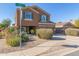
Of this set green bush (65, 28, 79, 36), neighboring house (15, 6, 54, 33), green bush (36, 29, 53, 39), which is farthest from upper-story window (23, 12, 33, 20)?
green bush (65, 28, 79, 36)

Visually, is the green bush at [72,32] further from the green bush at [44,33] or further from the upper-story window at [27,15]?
the upper-story window at [27,15]

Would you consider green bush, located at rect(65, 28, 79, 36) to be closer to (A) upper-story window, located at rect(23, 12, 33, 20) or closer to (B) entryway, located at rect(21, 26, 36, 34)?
(B) entryway, located at rect(21, 26, 36, 34)

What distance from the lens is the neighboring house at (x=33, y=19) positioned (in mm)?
9453

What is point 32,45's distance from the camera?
9.49 m

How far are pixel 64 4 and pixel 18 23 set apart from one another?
3.74 feet

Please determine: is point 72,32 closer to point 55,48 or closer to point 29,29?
point 55,48

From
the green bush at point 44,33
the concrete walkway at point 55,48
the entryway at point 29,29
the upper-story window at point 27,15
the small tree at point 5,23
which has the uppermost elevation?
the upper-story window at point 27,15

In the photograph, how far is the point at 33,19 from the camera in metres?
9.50

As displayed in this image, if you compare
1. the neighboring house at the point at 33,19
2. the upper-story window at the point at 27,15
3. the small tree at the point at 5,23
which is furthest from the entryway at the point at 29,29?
the small tree at the point at 5,23

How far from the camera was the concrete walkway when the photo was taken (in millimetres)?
9367

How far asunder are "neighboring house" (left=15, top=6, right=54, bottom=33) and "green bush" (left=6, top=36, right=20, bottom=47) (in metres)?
→ 0.27

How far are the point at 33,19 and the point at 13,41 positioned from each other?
27.0 inches

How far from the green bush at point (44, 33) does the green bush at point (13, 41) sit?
489 millimetres

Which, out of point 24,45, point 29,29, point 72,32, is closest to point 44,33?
point 29,29
